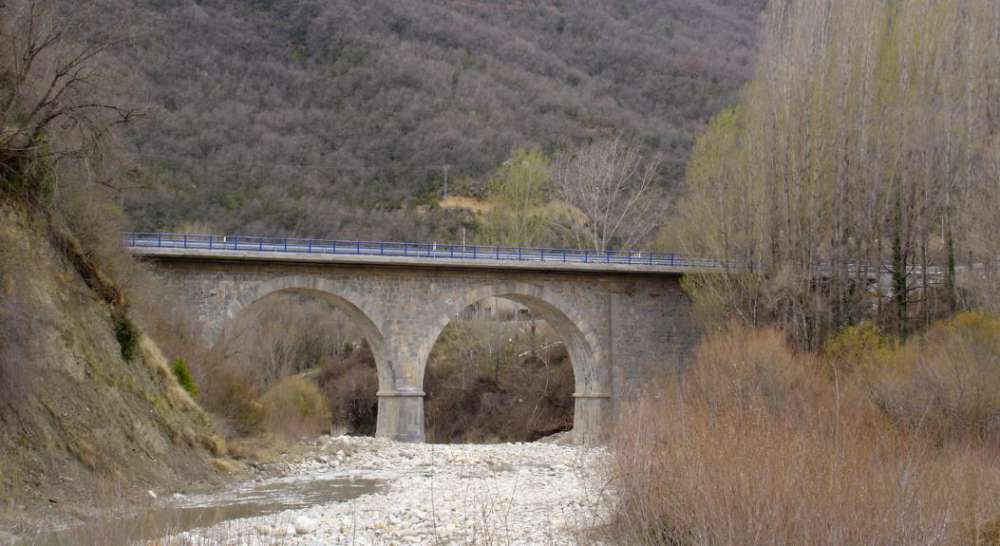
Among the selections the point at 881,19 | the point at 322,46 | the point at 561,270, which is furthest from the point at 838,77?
the point at 322,46

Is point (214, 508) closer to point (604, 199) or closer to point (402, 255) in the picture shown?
point (402, 255)

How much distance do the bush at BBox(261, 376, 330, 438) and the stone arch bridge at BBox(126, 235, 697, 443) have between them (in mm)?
2242

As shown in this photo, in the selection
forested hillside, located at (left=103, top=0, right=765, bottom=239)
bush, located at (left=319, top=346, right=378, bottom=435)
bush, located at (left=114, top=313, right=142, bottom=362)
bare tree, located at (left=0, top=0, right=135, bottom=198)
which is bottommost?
bush, located at (left=319, top=346, right=378, bottom=435)

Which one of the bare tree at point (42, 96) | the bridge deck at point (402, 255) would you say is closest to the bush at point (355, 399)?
the bridge deck at point (402, 255)

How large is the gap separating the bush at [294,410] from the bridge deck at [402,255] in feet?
13.0

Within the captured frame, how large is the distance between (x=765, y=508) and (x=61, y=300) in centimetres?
1145

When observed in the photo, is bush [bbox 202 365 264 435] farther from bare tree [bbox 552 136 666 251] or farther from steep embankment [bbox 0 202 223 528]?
bare tree [bbox 552 136 666 251]

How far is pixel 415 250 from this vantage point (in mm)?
28938

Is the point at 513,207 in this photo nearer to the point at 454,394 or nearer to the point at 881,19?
the point at 454,394

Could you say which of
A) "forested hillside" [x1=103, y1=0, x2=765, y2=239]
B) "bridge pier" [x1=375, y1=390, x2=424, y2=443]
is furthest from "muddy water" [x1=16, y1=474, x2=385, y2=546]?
"forested hillside" [x1=103, y1=0, x2=765, y2=239]

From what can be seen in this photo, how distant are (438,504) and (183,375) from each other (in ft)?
26.9

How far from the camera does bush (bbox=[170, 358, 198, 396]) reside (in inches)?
776

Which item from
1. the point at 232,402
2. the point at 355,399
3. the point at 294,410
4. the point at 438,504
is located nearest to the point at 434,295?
the point at 294,410

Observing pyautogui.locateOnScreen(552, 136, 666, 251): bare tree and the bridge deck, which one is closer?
the bridge deck
